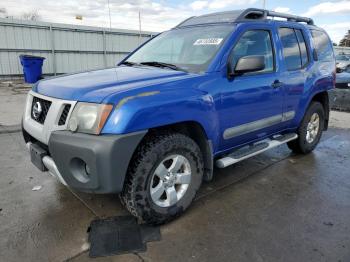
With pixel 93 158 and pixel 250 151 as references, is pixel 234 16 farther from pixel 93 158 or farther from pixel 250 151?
pixel 93 158

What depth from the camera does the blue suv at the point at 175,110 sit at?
2.31 m

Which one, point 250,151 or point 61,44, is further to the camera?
point 61,44

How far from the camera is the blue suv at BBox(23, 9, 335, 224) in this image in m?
2.31

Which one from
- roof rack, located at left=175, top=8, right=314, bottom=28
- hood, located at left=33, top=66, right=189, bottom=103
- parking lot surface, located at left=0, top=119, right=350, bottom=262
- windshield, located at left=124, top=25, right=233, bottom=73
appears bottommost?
parking lot surface, located at left=0, top=119, right=350, bottom=262

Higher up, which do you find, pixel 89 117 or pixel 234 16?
pixel 234 16

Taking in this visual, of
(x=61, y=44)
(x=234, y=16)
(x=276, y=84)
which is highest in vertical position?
(x=61, y=44)

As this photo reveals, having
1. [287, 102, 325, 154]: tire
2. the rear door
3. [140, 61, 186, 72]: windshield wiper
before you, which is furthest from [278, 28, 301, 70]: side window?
[140, 61, 186, 72]: windshield wiper

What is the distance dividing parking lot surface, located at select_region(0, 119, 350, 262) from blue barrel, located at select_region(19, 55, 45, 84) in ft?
28.3

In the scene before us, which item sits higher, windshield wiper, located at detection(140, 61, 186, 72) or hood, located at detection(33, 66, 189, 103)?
windshield wiper, located at detection(140, 61, 186, 72)

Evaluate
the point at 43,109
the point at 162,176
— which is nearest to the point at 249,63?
the point at 162,176

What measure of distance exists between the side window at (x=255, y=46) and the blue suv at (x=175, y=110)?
1 cm

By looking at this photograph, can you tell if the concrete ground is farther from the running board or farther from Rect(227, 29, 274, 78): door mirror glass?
Rect(227, 29, 274, 78): door mirror glass

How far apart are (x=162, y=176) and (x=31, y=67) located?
11083mm

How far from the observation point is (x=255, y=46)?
3.56 meters
